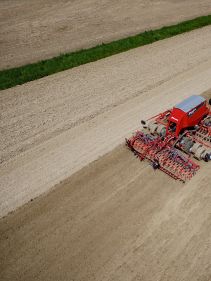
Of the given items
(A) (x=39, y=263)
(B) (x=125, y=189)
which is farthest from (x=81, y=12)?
(A) (x=39, y=263)

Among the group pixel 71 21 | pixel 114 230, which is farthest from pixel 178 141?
pixel 71 21

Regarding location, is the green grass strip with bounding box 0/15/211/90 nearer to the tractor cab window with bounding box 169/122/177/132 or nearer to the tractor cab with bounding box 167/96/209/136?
Result: the tractor cab window with bounding box 169/122/177/132

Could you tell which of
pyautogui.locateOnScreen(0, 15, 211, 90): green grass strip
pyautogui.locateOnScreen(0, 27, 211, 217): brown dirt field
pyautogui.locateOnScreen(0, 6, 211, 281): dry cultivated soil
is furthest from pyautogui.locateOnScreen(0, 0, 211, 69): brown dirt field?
pyautogui.locateOnScreen(0, 6, 211, 281): dry cultivated soil

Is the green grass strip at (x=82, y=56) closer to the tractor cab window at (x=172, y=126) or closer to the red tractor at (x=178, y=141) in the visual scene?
the red tractor at (x=178, y=141)

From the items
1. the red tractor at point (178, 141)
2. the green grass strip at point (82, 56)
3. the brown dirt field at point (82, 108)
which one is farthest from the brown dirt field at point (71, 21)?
the red tractor at point (178, 141)

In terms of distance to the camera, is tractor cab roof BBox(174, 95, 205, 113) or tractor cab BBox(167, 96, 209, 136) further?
tractor cab roof BBox(174, 95, 205, 113)

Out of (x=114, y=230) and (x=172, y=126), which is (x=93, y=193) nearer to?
(x=114, y=230)
